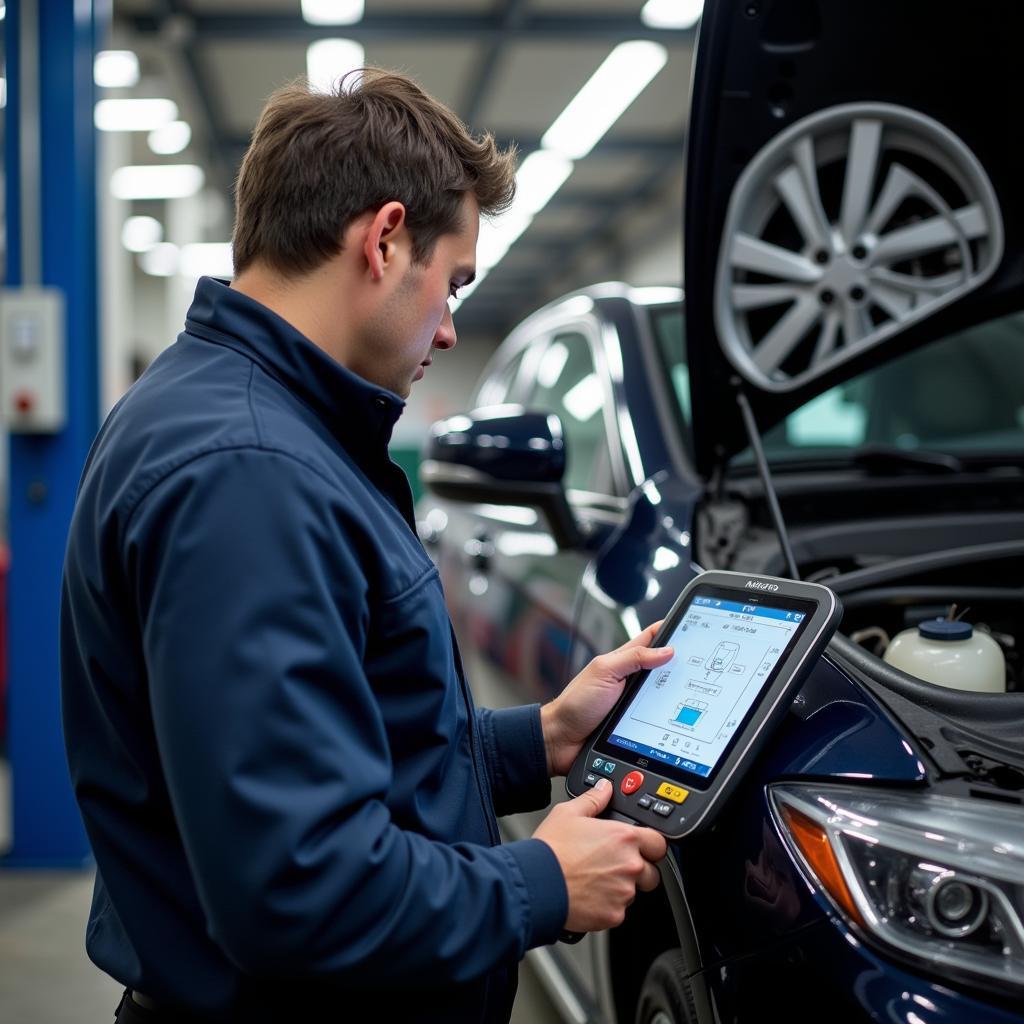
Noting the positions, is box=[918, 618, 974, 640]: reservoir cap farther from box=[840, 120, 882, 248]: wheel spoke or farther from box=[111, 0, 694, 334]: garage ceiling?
box=[111, 0, 694, 334]: garage ceiling

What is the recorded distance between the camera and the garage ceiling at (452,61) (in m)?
6.32

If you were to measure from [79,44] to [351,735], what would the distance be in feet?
10.5

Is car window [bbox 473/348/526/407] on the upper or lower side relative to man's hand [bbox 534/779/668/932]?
upper

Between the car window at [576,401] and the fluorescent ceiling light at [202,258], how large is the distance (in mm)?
7361

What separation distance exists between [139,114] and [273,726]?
7815 mm

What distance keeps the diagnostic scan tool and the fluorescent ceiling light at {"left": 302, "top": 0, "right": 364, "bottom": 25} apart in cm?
553

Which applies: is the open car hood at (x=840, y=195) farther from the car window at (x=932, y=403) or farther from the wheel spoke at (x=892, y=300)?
the car window at (x=932, y=403)

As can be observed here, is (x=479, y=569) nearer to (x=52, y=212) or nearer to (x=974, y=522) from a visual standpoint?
(x=974, y=522)

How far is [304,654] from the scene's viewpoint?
2.91ft

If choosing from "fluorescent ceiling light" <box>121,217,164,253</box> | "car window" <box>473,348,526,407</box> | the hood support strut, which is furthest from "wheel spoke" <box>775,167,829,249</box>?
"fluorescent ceiling light" <box>121,217,164,253</box>

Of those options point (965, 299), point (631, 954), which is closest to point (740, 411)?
point (965, 299)

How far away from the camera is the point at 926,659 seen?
1.48m

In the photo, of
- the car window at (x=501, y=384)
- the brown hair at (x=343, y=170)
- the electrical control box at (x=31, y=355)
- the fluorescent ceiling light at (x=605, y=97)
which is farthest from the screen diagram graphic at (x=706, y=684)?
the fluorescent ceiling light at (x=605, y=97)

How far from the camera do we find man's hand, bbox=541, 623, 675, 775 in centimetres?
136
